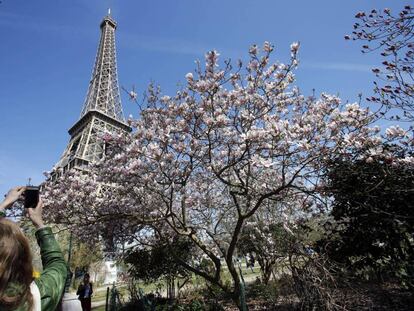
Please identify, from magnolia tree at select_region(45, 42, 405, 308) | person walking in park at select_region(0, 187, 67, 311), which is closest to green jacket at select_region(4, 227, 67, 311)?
person walking in park at select_region(0, 187, 67, 311)

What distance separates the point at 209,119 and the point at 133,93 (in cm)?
234

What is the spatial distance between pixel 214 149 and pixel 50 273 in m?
5.82

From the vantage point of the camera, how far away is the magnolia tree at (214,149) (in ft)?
17.3

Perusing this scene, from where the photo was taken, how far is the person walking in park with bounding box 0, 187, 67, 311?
902 mm

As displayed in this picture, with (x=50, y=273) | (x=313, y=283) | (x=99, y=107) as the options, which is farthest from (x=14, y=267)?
(x=99, y=107)

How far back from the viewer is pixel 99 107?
3469 centimetres

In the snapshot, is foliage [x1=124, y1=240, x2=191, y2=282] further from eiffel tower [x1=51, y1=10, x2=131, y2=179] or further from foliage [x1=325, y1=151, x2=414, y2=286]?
eiffel tower [x1=51, y1=10, x2=131, y2=179]

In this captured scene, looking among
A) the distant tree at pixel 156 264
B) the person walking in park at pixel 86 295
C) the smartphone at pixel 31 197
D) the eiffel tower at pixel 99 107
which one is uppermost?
the eiffel tower at pixel 99 107

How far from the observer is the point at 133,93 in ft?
22.0

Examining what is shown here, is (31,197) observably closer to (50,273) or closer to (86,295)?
(50,273)

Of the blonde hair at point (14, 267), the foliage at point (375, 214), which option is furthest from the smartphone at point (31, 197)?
the foliage at point (375, 214)

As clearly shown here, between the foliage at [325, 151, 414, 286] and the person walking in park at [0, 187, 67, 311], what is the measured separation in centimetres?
513

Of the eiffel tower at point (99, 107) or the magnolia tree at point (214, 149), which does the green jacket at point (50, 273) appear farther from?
the eiffel tower at point (99, 107)

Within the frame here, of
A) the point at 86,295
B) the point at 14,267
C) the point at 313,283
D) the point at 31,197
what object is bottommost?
the point at 86,295
